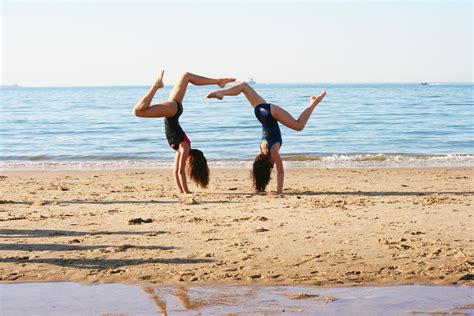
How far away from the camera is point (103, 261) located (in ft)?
26.8

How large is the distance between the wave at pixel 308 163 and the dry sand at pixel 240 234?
194 inches

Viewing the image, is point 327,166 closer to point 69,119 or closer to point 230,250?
point 230,250

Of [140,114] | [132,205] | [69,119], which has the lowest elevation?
[69,119]

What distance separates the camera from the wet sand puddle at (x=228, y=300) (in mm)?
6504

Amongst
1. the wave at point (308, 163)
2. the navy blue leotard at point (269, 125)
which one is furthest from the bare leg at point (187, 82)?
the wave at point (308, 163)

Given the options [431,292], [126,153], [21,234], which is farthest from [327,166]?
[431,292]

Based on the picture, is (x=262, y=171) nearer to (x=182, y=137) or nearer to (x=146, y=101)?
(x=182, y=137)

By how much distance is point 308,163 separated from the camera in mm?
19703

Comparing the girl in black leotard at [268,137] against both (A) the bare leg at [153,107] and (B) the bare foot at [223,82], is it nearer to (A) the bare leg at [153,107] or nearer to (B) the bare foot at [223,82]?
(B) the bare foot at [223,82]

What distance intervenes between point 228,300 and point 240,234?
8.20ft

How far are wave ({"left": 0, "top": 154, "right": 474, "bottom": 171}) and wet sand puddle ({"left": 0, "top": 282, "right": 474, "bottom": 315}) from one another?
11.7m

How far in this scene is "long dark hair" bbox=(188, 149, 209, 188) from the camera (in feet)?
43.1

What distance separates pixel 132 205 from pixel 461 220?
477 cm

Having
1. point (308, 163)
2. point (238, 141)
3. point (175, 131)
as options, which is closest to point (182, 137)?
point (175, 131)
